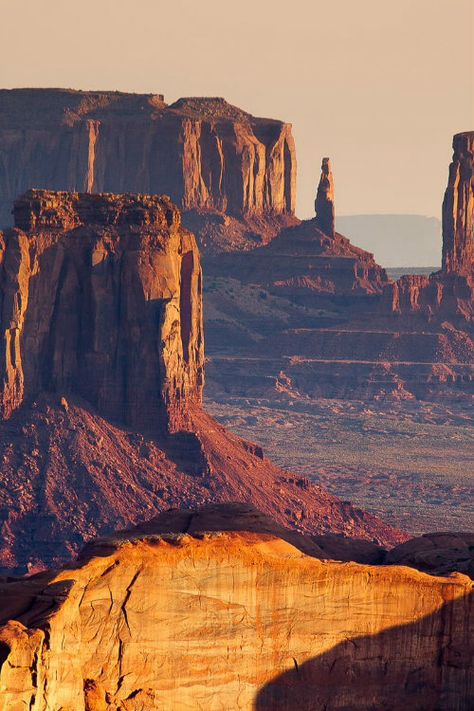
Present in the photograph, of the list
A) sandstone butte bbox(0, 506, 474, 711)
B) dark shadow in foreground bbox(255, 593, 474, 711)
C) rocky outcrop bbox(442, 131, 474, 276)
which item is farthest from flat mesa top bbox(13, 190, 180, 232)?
rocky outcrop bbox(442, 131, 474, 276)

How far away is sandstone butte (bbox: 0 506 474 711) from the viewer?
103 ft

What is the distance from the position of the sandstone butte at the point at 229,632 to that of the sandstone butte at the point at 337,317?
132527mm

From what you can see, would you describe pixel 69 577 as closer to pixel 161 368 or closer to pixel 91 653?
pixel 91 653

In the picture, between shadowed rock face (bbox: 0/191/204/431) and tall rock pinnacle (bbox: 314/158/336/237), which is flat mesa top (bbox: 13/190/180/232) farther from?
tall rock pinnacle (bbox: 314/158/336/237)

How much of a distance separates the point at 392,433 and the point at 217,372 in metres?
19.8

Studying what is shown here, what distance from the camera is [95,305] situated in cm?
8819

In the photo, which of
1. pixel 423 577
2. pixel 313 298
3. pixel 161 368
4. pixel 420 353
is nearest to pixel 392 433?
pixel 420 353

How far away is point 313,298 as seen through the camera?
7485 inches

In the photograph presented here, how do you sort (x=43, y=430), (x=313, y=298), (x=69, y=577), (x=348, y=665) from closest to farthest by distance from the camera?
(x=69, y=577)
(x=348, y=665)
(x=43, y=430)
(x=313, y=298)

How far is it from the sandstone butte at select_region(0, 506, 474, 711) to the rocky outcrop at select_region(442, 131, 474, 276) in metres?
155

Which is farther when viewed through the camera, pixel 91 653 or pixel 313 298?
pixel 313 298

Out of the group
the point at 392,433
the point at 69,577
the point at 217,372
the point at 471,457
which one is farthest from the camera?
the point at 217,372

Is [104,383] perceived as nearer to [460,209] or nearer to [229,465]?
[229,465]

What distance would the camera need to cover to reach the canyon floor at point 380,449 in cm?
11969
